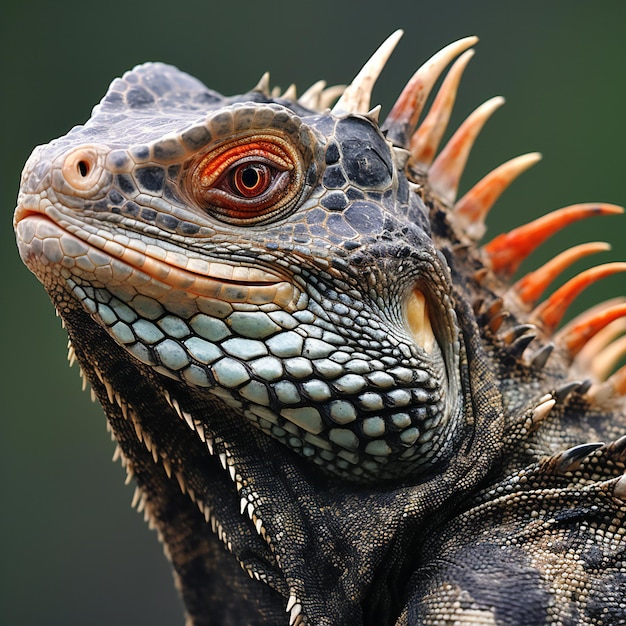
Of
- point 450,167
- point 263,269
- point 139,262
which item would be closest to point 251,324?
point 263,269

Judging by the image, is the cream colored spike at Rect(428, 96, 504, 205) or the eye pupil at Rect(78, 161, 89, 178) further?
the cream colored spike at Rect(428, 96, 504, 205)

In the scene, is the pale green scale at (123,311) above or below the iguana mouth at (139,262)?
below

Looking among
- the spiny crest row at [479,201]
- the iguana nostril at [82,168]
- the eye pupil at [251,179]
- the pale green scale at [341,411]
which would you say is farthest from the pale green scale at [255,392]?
the spiny crest row at [479,201]

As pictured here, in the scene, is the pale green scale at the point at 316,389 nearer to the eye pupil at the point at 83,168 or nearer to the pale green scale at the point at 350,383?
the pale green scale at the point at 350,383

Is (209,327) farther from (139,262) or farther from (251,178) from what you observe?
(251,178)

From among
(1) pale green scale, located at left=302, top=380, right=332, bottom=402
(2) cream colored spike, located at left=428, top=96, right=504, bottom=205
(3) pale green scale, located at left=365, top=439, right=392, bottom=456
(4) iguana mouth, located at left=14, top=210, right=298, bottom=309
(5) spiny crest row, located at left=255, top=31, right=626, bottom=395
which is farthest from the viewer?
(2) cream colored spike, located at left=428, top=96, right=504, bottom=205

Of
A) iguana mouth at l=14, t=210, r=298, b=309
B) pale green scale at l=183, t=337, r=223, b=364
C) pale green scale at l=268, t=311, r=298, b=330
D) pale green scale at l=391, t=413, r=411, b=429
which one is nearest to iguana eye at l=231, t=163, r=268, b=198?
iguana mouth at l=14, t=210, r=298, b=309

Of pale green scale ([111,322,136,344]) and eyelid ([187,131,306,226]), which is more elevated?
eyelid ([187,131,306,226])

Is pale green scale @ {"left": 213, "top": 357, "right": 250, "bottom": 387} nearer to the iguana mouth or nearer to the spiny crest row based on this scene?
the iguana mouth
